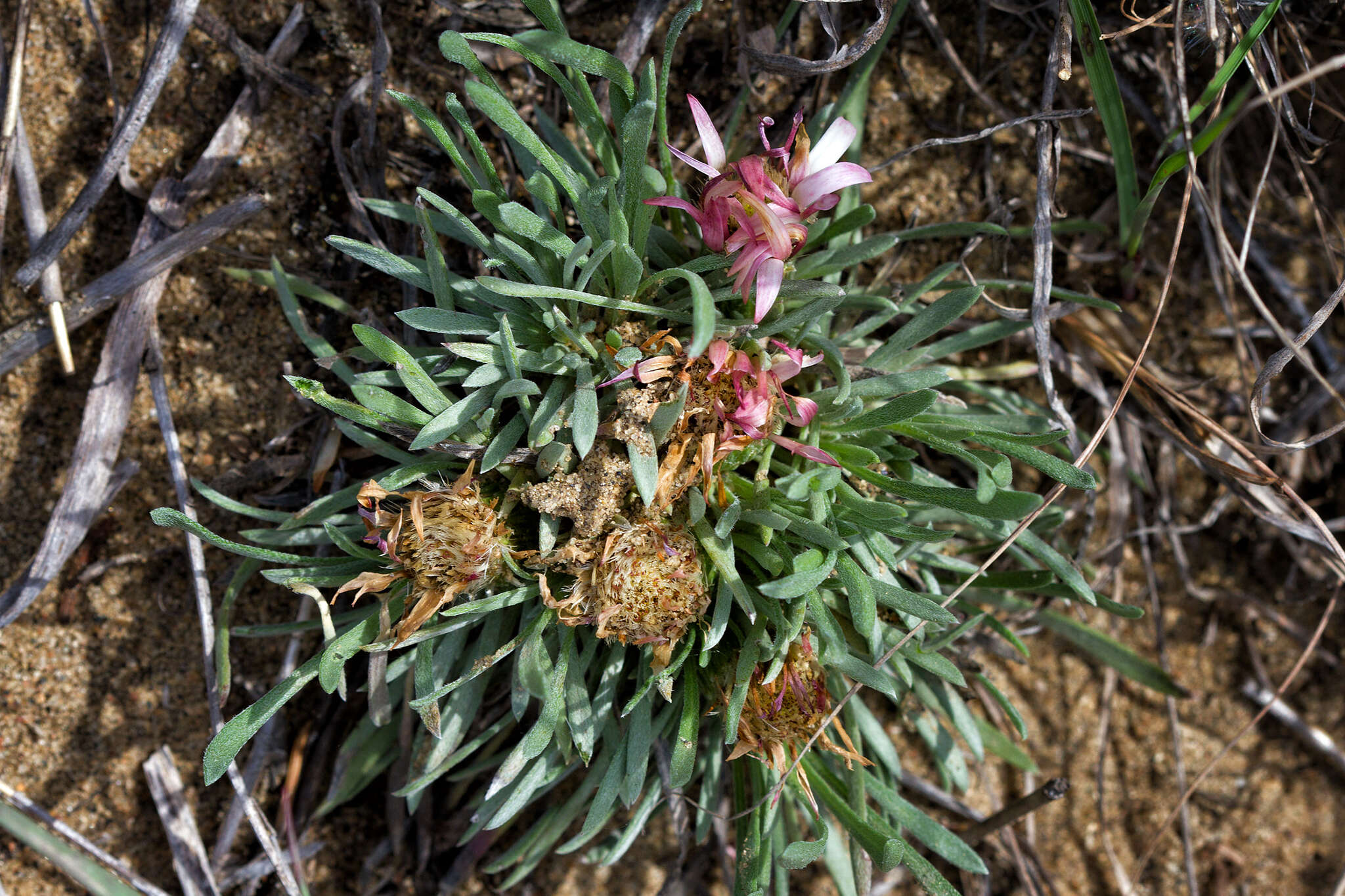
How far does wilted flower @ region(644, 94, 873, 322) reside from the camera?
46.6 inches

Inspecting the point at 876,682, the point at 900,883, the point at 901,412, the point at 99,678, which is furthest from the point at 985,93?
the point at 99,678

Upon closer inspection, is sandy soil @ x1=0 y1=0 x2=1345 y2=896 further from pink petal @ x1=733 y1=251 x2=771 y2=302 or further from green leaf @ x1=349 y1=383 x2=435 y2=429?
pink petal @ x1=733 y1=251 x2=771 y2=302

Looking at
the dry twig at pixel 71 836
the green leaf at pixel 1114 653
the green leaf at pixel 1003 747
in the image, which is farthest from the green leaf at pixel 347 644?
the green leaf at pixel 1114 653

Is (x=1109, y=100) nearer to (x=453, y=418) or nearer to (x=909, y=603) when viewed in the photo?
(x=909, y=603)

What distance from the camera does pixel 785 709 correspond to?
1308 millimetres

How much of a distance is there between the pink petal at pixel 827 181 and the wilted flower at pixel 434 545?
624mm

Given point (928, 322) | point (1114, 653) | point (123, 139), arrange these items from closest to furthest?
point (928, 322), point (123, 139), point (1114, 653)

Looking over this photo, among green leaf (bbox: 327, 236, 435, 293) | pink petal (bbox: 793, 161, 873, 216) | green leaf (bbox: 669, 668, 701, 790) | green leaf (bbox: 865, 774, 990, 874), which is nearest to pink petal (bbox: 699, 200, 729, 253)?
pink petal (bbox: 793, 161, 873, 216)

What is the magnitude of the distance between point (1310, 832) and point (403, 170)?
8.52 ft

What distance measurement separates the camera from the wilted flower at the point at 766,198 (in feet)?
3.89

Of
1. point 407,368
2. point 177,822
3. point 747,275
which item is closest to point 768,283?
point 747,275

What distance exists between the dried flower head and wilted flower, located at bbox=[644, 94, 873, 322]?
1.17 ft

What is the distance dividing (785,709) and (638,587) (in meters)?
0.32

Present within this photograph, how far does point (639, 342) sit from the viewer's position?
1.32m
